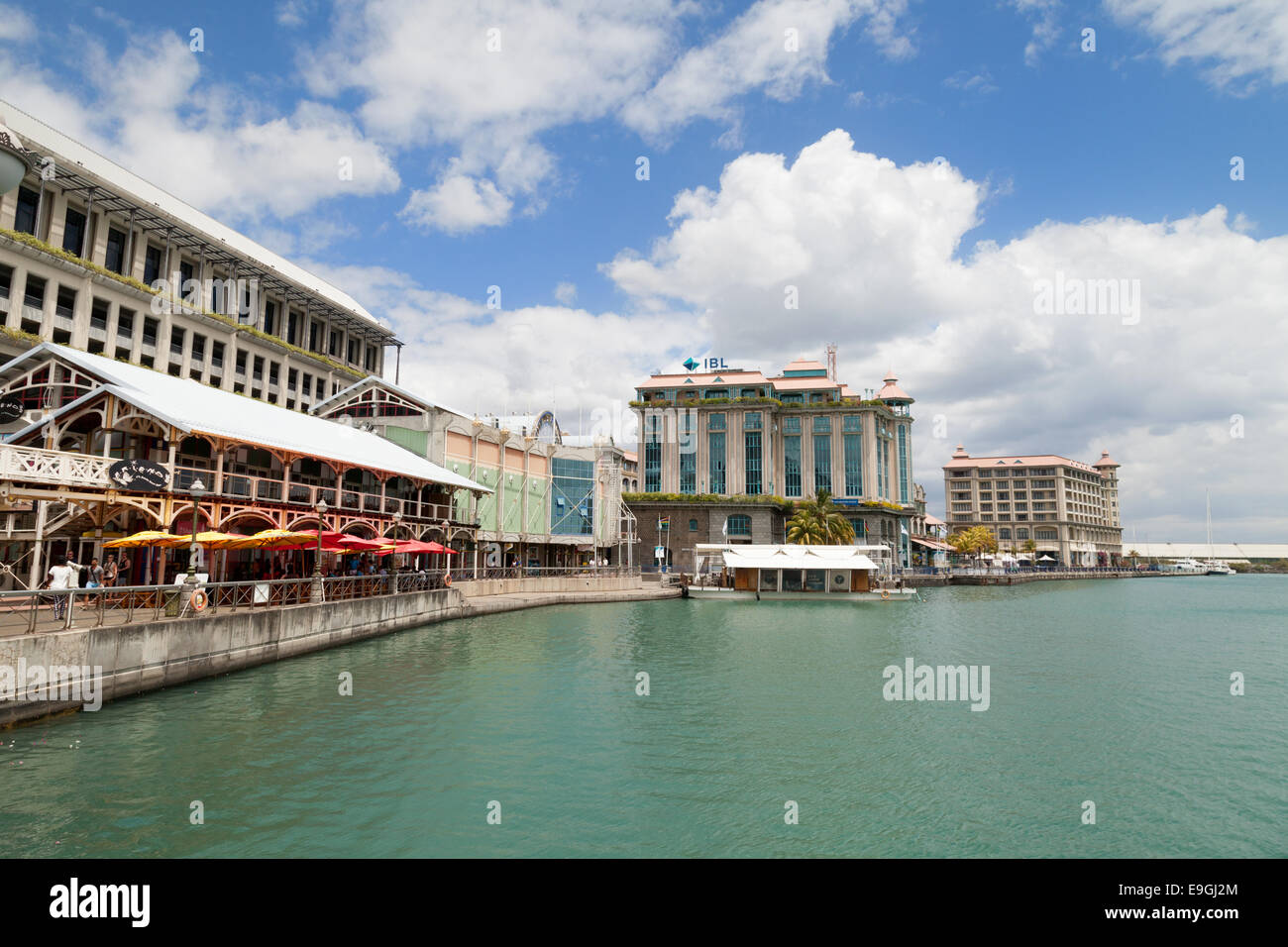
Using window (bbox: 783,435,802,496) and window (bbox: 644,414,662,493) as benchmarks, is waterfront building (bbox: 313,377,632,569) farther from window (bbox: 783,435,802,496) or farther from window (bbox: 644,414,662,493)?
window (bbox: 783,435,802,496)

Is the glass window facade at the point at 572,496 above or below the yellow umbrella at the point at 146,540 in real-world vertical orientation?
above

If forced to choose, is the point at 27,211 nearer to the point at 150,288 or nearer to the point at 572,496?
the point at 150,288

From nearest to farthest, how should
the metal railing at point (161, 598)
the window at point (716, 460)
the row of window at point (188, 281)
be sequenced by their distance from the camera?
the metal railing at point (161, 598) → the row of window at point (188, 281) → the window at point (716, 460)

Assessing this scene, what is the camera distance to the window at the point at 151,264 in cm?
5438

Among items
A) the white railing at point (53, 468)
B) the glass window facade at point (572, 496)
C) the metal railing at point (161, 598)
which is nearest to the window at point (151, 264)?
the glass window facade at point (572, 496)

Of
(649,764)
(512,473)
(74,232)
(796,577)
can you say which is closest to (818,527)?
(796,577)

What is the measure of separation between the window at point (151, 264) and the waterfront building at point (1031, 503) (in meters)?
169

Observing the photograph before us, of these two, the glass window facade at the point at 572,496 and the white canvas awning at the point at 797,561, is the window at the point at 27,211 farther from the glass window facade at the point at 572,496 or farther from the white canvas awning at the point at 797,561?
the white canvas awning at the point at 797,561

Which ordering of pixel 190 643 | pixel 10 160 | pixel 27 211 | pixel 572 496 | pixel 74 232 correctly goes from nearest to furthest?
pixel 10 160 → pixel 190 643 → pixel 27 211 → pixel 74 232 → pixel 572 496

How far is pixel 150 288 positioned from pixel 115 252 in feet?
16.1

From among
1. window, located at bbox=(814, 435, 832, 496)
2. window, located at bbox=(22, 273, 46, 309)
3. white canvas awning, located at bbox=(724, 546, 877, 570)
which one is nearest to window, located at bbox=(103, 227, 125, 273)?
window, located at bbox=(22, 273, 46, 309)

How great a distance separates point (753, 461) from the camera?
92.9 m

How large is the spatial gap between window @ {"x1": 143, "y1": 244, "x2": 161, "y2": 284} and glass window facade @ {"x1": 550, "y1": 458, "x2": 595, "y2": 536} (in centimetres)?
3450
